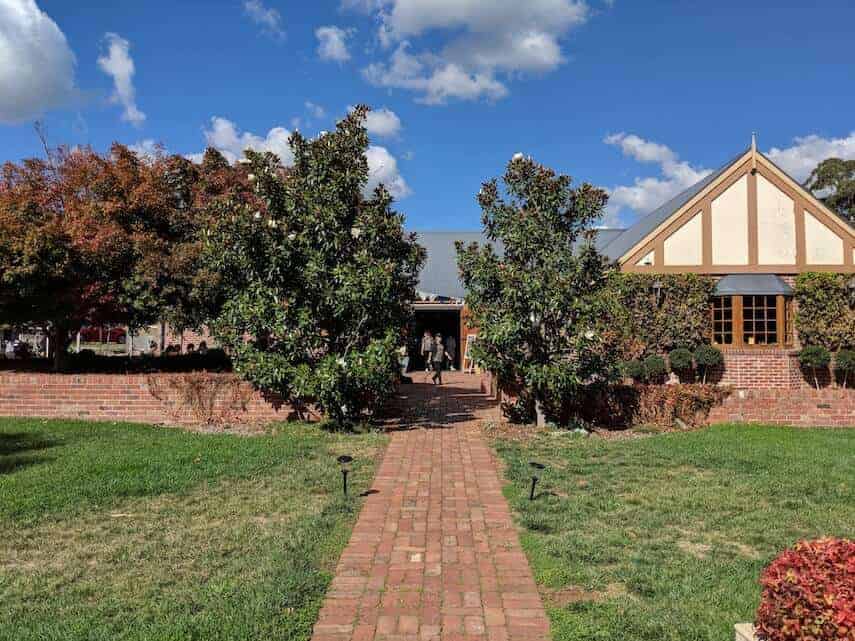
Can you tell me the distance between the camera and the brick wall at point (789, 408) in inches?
434

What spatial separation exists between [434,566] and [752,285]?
15072mm

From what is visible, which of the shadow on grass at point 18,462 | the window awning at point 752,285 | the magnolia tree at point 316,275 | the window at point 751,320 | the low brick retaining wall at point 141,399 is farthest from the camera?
the window at point 751,320

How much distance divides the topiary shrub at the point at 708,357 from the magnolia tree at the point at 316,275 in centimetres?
870

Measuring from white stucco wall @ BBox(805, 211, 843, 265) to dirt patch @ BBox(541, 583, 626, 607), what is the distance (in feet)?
51.7

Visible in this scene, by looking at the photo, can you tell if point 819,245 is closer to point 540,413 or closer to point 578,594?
point 540,413

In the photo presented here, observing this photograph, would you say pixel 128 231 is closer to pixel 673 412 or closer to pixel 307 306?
pixel 307 306

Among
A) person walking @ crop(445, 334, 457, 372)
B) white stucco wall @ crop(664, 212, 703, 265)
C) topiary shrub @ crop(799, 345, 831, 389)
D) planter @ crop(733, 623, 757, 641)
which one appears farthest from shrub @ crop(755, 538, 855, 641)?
person walking @ crop(445, 334, 457, 372)

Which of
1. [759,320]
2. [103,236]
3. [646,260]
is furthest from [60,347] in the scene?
[759,320]

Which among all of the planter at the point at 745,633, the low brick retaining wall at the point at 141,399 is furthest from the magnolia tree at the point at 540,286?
the planter at the point at 745,633

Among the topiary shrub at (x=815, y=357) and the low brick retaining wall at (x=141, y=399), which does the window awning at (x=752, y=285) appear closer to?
the topiary shrub at (x=815, y=357)

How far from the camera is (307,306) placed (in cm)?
1027

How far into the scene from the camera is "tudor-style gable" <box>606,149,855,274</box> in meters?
16.9

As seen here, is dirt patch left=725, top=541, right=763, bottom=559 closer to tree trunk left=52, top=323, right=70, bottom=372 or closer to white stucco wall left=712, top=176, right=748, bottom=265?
tree trunk left=52, top=323, right=70, bottom=372

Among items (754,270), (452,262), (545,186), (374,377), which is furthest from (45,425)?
(452,262)
